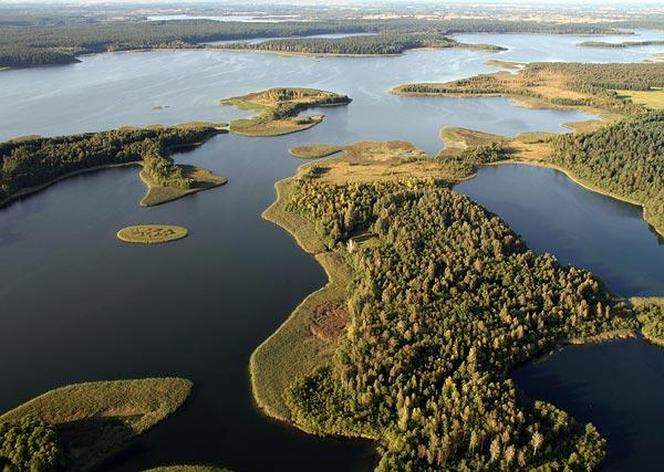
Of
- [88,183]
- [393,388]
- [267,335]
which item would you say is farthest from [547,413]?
[88,183]

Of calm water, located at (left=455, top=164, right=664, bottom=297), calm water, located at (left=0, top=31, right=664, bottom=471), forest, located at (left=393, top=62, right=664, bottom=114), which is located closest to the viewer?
calm water, located at (left=0, top=31, right=664, bottom=471)

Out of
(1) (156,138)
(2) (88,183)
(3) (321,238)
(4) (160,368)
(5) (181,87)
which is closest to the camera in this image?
(4) (160,368)

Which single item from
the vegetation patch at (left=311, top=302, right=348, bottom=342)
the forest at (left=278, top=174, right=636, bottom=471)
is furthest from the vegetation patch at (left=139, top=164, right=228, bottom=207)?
the vegetation patch at (left=311, top=302, right=348, bottom=342)

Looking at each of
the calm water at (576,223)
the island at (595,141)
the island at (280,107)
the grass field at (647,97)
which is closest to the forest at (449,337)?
the calm water at (576,223)

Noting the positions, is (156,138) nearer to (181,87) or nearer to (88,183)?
(88,183)

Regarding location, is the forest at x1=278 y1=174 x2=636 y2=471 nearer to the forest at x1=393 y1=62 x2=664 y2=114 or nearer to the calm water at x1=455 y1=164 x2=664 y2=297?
the calm water at x1=455 y1=164 x2=664 y2=297
